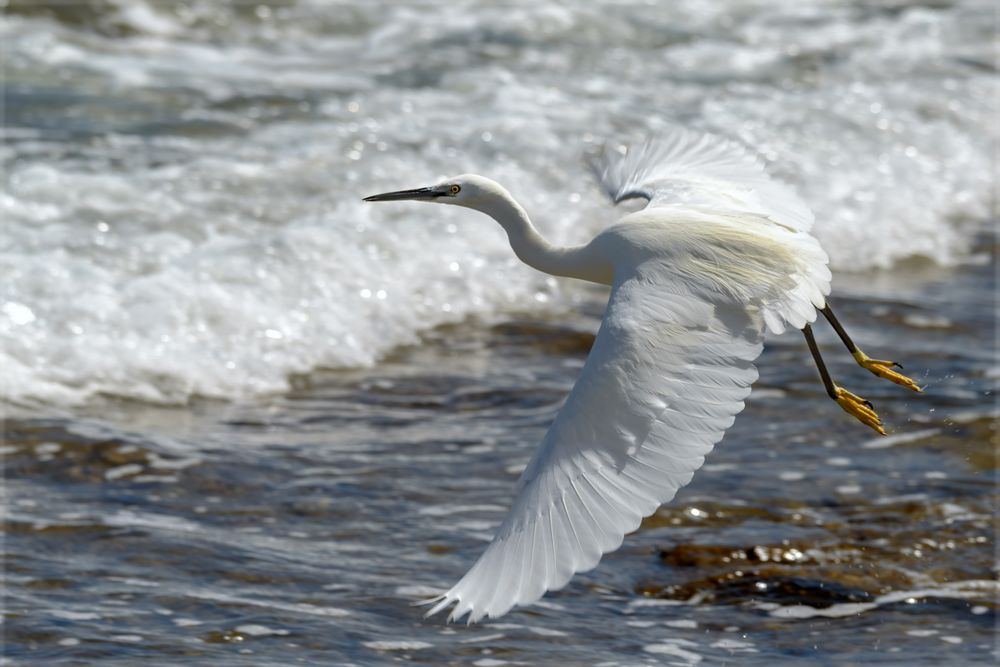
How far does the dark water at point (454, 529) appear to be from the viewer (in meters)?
3.63

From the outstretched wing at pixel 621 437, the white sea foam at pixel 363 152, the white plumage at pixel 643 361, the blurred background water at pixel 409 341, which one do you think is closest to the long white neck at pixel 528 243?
the white plumage at pixel 643 361

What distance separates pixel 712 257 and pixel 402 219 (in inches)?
143

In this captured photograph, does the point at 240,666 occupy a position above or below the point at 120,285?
below

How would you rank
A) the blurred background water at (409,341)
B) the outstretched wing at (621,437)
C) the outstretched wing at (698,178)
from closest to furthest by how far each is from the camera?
the outstretched wing at (621,437) → the blurred background water at (409,341) → the outstretched wing at (698,178)

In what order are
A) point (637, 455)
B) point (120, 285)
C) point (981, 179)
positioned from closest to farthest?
1. point (637, 455)
2. point (120, 285)
3. point (981, 179)

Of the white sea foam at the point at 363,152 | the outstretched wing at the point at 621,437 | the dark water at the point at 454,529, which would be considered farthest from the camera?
the white sea foam at the point at 363,152

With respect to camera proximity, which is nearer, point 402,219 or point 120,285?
point 120,285

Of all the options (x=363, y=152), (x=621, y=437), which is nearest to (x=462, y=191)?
(x=621, y=437)

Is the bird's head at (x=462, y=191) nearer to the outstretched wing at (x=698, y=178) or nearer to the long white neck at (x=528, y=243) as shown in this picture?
the long white neck at (x=528, y=243)

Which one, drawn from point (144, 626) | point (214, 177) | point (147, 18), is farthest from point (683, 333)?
point (147, 18)

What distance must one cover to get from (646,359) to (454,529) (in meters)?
1.39

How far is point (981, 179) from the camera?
28.8 feet

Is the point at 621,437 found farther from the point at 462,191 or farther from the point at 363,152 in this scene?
the point at 363,152

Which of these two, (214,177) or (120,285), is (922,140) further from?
(120,285)
